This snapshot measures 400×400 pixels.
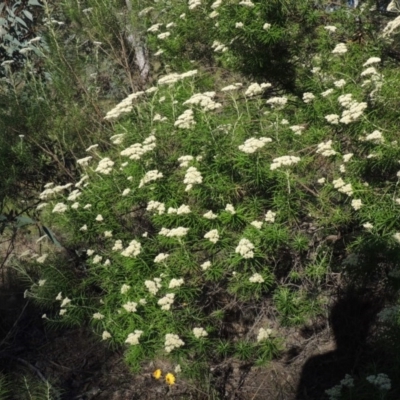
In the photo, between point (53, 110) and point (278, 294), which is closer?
point (278, 294)

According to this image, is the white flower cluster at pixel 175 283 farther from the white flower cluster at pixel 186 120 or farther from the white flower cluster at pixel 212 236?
the white flower cluster at pixel 186 120

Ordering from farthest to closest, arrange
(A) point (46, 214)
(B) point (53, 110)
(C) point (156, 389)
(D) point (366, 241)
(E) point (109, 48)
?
(E) point (109, 48), (B) point (53, 110), (C) point (156, 389), (A) point (46, 214), (D) point (366, 241)

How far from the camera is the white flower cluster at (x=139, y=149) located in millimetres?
3934

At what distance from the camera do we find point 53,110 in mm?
5598

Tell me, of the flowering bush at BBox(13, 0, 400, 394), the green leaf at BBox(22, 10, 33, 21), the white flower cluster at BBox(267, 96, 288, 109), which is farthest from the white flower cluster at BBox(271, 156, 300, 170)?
the green leaf at BBox(22, 10, 33, 21)

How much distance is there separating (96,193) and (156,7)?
7.67 feet

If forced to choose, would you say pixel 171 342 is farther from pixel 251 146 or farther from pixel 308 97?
pixel 308 97

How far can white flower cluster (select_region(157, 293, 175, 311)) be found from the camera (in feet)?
12.3

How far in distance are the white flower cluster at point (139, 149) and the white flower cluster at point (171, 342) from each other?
1.19 m

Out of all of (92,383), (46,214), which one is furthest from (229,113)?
(92,383)

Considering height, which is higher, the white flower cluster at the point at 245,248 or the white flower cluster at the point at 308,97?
the white flower cluster at the point at 308,97

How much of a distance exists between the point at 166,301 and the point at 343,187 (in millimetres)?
1321

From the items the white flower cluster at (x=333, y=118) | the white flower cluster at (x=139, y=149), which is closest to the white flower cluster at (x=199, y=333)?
the white flower cluster at (x=139, y=149)

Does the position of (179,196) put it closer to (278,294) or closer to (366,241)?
(278,294)
